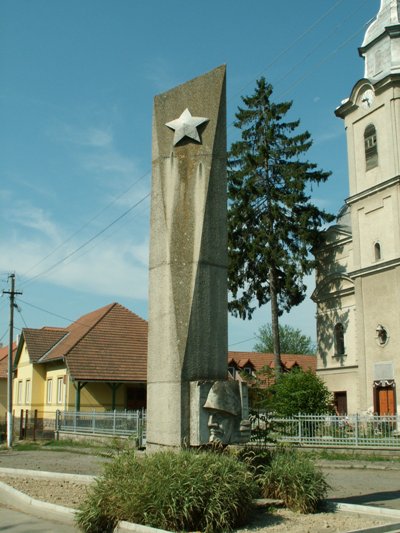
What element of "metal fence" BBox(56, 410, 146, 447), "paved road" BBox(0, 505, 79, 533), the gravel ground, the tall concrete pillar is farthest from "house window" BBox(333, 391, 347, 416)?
"paved road" BBox(0, 505, 79, 533)

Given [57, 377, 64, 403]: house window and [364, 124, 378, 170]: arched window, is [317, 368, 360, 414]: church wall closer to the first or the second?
[364, 124, 378, 170]: arched window

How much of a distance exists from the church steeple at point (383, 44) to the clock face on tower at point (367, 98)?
606mm

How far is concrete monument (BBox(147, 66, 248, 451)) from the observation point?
8648 millimetres

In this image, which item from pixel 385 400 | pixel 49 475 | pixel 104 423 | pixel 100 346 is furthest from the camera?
pixel 100 346

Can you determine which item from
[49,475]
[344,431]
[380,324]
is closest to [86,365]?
[380,324]

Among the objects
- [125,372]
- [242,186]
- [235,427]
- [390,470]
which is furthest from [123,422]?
[235,427]

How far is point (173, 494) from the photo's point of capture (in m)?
6.96

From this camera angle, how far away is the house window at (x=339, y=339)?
3322cm

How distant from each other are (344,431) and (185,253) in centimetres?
1392

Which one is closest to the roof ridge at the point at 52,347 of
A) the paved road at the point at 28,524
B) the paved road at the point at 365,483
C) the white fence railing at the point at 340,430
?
the white fence railing at the point at 340,430

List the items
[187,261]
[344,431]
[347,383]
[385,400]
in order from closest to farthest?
[187,261]
[344,431]
[385,400]
[347,383]

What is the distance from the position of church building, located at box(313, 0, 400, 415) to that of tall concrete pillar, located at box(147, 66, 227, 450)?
65.8ft

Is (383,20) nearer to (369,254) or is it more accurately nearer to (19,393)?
(369,254)

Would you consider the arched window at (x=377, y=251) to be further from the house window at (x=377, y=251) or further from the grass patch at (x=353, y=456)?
the grass patch at (x=353, y=456)
